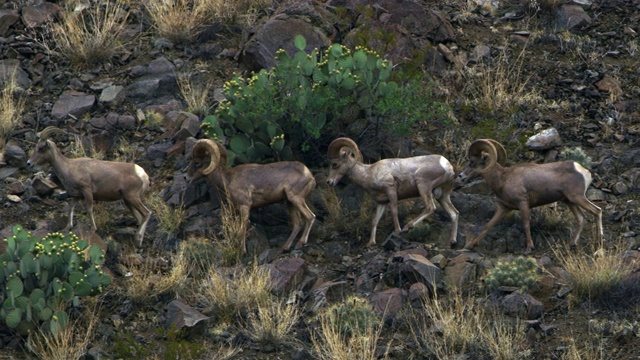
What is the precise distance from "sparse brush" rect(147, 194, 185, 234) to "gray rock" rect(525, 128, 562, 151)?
4860 millimetres

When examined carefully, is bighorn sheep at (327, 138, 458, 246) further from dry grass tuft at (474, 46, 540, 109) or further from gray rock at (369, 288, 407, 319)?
dry grass tuft at (474, 46, 540, 109)

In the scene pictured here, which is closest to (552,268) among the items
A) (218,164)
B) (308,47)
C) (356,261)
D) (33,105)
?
(356,261)

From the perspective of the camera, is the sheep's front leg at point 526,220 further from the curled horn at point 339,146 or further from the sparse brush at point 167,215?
the sparse brush at point 167,215

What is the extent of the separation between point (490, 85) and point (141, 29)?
560cm

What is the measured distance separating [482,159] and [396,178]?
108 cm

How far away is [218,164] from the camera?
16.5 m

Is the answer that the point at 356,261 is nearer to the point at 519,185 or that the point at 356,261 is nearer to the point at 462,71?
the point at 519,185

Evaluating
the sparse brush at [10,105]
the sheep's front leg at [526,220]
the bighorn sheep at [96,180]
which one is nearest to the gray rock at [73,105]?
the sparse brush at [10,105]

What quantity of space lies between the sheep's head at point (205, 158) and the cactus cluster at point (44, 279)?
87.1 inches

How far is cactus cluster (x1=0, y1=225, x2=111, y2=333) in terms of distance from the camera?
14156 mm

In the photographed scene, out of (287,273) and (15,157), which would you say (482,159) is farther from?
(15,157)

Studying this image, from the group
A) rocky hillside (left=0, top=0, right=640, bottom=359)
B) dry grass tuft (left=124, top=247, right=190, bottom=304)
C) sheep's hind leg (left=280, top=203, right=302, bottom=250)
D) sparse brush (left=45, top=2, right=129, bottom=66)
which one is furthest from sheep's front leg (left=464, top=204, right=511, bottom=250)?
sparse brush (left=45, top=2, right=129, bottom=66)

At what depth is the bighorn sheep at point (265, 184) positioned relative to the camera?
16344mm

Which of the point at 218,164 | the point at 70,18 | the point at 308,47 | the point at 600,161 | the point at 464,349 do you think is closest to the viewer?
the point at 464,349
